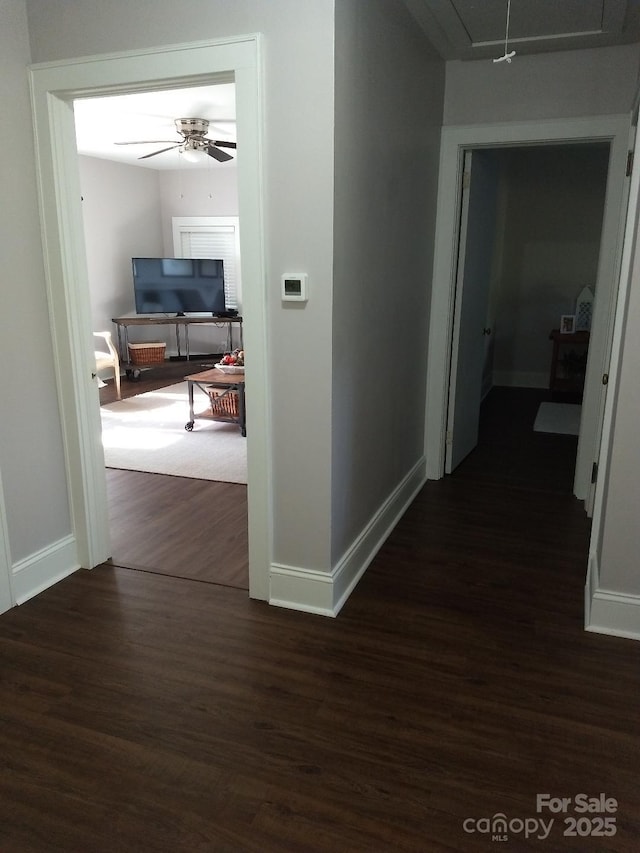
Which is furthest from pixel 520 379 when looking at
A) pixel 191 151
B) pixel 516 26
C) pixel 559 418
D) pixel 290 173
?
pixel 290 173

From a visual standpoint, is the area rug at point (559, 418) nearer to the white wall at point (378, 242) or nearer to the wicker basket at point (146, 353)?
the white wall at point (378, 242)

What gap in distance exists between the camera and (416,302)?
3611 mm

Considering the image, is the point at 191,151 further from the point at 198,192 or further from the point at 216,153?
the point at 198,192

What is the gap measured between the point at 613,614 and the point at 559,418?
3.65 metres

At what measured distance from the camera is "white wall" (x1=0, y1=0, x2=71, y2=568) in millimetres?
2461

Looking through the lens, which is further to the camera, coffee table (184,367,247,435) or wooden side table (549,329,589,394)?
wooden side table (549,329,589,394)

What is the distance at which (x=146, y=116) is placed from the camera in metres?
5.23

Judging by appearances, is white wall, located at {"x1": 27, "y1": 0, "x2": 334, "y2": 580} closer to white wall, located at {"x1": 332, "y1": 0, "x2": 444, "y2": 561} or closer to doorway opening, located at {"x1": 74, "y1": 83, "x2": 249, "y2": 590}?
white wall, located at {"x1": 332, "y1": 0, "x2": 444, "y2": 561}

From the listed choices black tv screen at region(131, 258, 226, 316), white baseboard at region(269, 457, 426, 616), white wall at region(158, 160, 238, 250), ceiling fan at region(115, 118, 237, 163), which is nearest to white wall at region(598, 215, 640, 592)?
white baseboard at region(269, 457, 426, 616)

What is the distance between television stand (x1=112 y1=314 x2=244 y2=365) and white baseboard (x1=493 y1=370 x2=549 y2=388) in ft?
11.0

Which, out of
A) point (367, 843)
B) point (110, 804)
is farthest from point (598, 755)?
point (110, 804)

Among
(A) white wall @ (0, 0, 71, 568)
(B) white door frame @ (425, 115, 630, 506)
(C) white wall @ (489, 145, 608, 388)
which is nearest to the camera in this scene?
(A) white wall @ (0, 0, 71, 568)

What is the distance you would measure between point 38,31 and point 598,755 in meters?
3.27

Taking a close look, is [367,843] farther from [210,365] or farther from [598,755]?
[210,365]
